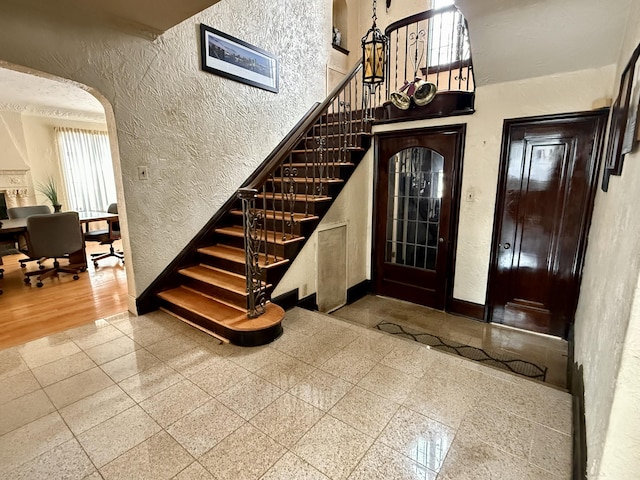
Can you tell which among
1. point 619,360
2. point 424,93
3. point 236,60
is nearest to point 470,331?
point 619,360

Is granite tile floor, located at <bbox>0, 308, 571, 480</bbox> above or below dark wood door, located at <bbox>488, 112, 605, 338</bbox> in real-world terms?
below

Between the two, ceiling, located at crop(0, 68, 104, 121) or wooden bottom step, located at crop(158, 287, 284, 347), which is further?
ceiling, located at crop(0, 68, 104, 121)

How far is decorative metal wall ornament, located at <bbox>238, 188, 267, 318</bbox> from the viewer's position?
8.17 feet

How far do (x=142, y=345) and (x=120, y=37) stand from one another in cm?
Result: 258

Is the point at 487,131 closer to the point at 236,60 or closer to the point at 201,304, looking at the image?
the point at 236,60

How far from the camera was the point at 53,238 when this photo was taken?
417cm

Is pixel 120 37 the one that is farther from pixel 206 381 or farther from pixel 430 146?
pixel 430 146

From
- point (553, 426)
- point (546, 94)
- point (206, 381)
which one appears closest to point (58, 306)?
point (206, 381)

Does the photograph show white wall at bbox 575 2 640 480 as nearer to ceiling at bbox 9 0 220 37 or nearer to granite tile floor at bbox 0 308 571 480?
granite tile floor at bbox 0 308 571 480

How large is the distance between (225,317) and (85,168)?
6.61 metres

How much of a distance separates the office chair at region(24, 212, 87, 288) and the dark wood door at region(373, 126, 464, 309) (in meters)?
4.13

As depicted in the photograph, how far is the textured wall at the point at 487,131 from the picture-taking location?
2814 millimetres

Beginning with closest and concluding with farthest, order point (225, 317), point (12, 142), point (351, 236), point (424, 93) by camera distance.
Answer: point (225, 317) < point (424, 93) < point (351, 236) < point (12, 142)

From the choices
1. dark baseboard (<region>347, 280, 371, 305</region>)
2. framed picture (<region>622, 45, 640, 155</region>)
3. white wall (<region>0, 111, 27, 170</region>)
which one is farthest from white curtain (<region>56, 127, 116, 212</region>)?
framed picture (<region>622, 45, 640, 155</region>)
